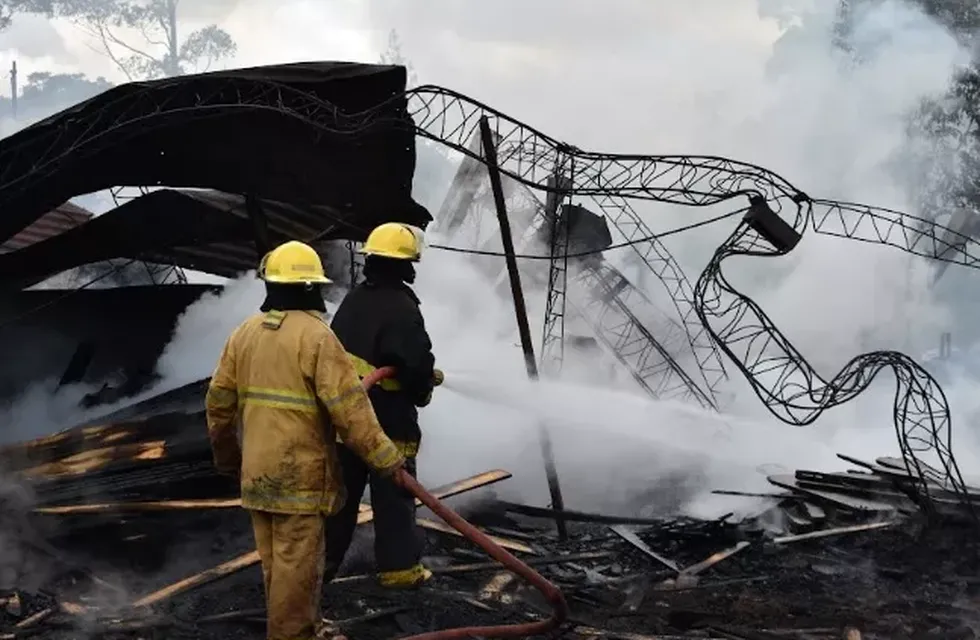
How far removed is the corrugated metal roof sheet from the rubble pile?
24.7ft

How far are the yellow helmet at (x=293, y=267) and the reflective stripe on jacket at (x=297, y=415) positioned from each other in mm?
178

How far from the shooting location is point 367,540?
7.91m

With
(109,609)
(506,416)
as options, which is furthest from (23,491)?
(506,416)

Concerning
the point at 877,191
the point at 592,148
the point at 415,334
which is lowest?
the point at 415,334

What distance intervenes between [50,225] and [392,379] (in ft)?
38.4

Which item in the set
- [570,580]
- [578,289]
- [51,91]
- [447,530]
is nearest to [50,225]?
[447,530]

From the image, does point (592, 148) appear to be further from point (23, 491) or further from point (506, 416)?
point (23, 491)

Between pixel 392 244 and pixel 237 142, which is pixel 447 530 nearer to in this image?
pixel 392 244

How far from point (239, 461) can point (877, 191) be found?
111ft

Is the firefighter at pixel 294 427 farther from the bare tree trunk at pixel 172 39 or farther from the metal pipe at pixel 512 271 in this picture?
the bare tree trunk at pixel 172 39

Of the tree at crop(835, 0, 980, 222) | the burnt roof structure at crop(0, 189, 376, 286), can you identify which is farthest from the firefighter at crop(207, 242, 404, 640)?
the tree at crop(835, 0, 980, 222)

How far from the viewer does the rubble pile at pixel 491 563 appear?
6.36 meters

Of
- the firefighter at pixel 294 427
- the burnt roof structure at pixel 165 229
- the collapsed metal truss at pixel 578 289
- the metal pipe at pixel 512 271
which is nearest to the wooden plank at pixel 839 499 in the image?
the metal pipe at pixel 512 271

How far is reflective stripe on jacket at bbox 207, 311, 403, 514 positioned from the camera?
4.96 metres
